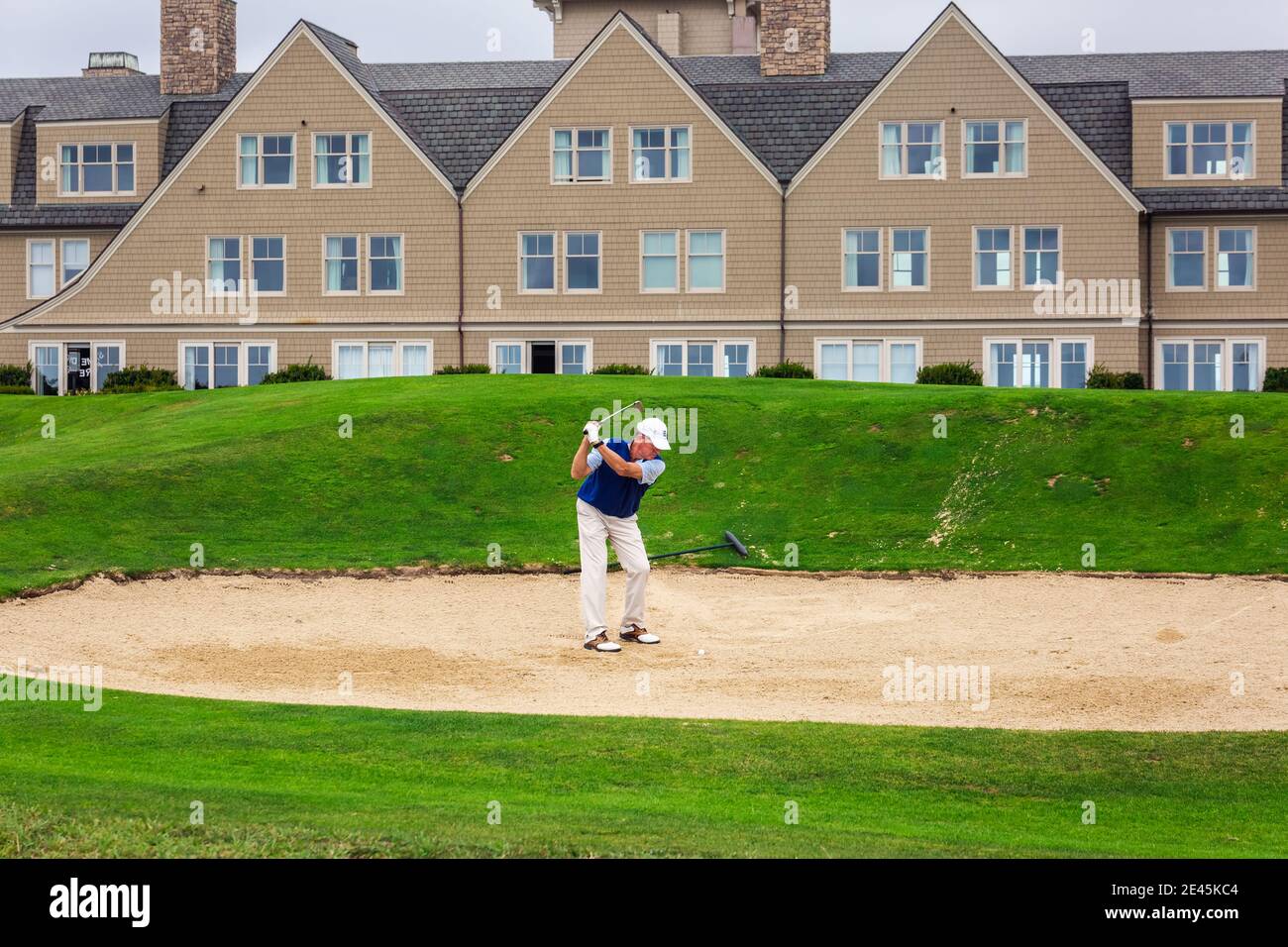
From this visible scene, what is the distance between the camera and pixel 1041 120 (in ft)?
159

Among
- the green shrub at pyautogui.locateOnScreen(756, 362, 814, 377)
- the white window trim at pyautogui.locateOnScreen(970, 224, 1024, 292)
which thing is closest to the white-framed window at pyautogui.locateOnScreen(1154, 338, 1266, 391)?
the white window trim at pyautogui.locateOnScreen(970, 224, 1024, 292)

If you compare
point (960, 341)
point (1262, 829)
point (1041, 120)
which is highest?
point (1041, 120)

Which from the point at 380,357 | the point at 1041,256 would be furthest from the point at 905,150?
the point at 380,357

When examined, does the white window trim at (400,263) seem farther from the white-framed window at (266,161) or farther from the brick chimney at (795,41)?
the brick chimney at (795,41)

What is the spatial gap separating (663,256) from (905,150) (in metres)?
7.81

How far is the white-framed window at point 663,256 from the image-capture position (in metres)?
49.8

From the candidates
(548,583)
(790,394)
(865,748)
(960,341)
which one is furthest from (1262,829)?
(960,341)

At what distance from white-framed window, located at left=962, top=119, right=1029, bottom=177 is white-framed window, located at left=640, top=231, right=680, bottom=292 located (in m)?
8.89

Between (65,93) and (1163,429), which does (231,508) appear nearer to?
(1163,429)

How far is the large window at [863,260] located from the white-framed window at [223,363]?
58.0ft

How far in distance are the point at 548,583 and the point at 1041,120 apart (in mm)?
29656

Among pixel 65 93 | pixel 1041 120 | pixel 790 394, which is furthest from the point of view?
pixel 65 93

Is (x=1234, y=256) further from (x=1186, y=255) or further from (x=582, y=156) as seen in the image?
(x=582, y=156)

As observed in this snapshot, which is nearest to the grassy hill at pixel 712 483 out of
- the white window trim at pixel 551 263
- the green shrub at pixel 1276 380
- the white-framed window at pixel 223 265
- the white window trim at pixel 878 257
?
the white window trim at pixel 878 257
